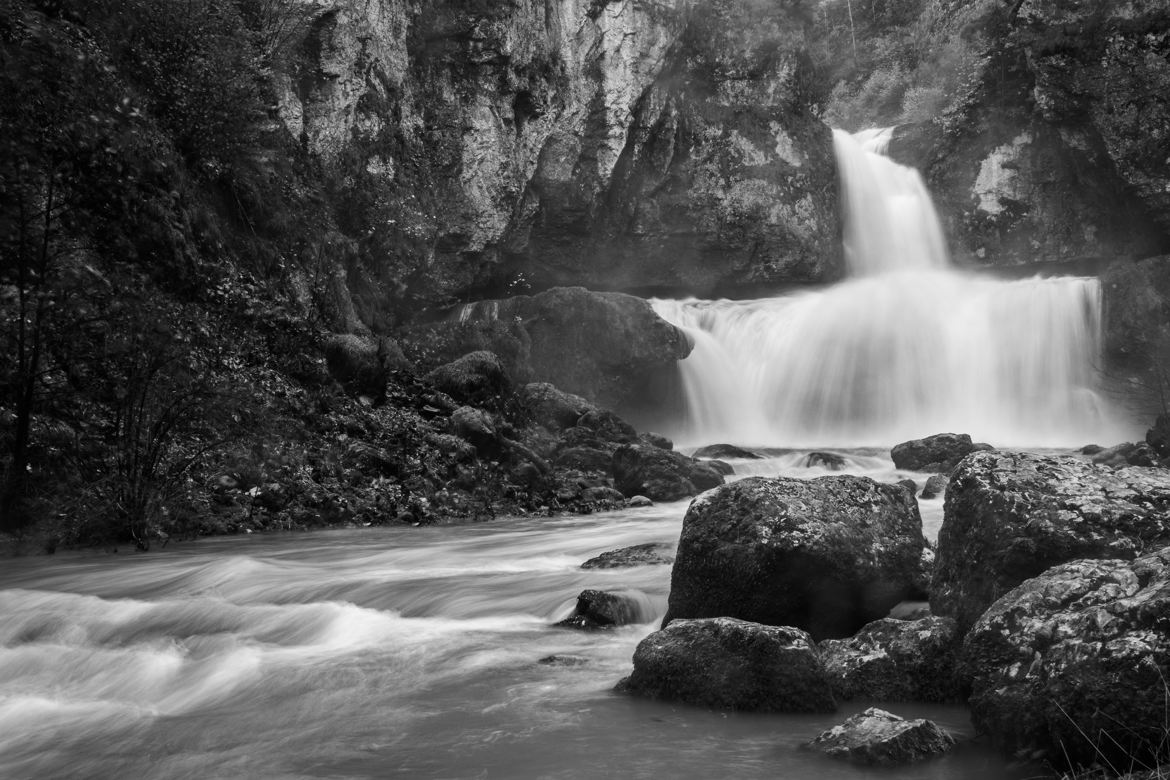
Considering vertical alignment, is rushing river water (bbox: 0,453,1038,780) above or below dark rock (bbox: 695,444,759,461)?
below

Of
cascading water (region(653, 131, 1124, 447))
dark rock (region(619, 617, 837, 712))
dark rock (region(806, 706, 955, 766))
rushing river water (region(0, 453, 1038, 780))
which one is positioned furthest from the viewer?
cascading water (region(653, 131, 1124, 447))

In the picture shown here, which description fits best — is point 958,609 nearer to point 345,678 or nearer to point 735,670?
point 735,670

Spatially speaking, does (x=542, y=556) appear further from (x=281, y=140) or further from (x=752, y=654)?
(x=281, y=140)

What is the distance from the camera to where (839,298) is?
85.9 ft

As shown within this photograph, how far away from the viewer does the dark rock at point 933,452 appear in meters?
16.6

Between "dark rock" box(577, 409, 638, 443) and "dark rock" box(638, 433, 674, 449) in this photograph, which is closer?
"dark rock" box(577, 409, 638, 443)

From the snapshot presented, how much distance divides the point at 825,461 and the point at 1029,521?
13.7m

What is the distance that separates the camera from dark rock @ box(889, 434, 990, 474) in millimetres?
16562

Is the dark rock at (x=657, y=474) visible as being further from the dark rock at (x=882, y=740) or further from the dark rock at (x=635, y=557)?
the dark rock at (x=882, y=740)

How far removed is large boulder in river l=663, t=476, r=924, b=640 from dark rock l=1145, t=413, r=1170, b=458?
12770 mm

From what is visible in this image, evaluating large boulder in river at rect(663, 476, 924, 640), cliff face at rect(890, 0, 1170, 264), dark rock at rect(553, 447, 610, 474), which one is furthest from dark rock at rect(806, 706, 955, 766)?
cliff face at rect(890, 0, 1170, 264)

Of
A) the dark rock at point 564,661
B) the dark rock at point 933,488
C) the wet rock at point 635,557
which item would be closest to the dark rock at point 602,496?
the dark rock at point 933,488

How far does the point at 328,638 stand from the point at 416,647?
72 centimetres

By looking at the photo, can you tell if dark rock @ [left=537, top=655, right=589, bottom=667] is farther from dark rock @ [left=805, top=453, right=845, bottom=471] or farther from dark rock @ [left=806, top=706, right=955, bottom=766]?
dark rock @ [left=805, top=453, right=845, bottom=471]
